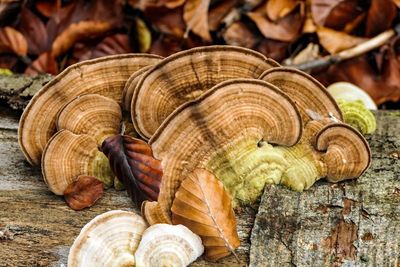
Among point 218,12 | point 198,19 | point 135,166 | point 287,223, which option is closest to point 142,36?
point 198,19

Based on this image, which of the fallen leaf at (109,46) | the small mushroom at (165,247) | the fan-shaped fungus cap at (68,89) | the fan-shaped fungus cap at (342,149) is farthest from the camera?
the fallen leaf at (109,46)

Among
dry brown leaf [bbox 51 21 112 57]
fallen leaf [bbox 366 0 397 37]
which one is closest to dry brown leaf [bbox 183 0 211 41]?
dry brown leaf [bbox 51 21 112 57]

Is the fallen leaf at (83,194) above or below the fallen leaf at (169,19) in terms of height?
below

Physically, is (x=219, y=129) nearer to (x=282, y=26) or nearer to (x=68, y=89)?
(x=68, y=89)

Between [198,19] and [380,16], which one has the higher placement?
[380,16]

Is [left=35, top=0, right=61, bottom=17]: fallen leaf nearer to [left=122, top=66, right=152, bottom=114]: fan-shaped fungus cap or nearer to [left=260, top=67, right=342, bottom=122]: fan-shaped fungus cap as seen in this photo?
[left=122, top=66, right=152, bottom=114]: fan-shaped fungus cap

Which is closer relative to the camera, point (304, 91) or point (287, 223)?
point (287, 223)

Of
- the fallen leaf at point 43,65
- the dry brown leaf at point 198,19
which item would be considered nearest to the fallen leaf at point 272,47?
the dry brown leaf at point 198,19

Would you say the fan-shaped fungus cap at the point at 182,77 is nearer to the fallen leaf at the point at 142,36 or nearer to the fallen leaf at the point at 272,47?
the fallen leaf at the point at 272,47
